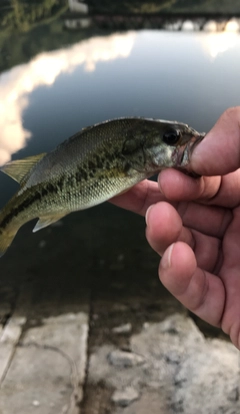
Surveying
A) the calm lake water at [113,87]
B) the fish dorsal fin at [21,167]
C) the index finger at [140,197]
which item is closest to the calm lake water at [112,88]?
the calm lake water at [113,87]

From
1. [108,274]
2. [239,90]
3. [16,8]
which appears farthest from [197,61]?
[16,8]

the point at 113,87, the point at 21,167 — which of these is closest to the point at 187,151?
the point at 21,167

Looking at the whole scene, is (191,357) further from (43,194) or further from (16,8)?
(16,8)

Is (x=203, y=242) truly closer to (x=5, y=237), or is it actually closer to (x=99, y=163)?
(x=99, y=163)

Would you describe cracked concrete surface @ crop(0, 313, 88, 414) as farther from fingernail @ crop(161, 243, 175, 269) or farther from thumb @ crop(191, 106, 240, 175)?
thumb @ crop(191, 106, 240, 175)

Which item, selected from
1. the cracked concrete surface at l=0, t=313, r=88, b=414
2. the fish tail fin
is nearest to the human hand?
the fish tail fin

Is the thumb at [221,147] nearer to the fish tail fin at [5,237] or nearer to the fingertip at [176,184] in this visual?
the fingertip at [176,184]

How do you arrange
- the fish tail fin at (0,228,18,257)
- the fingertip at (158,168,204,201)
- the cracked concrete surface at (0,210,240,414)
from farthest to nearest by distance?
1. the cracked concrete surface at (0,210,240,414)
2. the fish tail fin at (0,228,18,257)
3. the fingertip at (158,168,204,201)
